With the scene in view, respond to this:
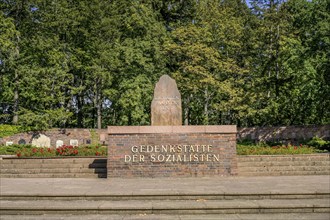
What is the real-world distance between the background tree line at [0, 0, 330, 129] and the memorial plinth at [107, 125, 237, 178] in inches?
684

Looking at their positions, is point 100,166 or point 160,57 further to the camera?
point 160,57

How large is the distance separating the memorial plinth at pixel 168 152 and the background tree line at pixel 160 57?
57.0 ft

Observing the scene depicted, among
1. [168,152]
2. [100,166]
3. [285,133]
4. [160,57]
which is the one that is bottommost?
[100,166]

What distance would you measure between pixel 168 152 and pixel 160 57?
21.3 metres

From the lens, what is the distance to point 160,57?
111 feet

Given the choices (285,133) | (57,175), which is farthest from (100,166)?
(285,133)

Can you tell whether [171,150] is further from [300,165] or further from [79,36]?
[79,36]

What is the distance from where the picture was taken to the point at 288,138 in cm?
2981

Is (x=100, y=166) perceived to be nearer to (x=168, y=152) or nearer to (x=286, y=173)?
(x=168, y=152)

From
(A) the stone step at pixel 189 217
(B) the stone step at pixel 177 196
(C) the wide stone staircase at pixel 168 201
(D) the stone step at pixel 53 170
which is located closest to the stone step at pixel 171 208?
(C) the wide stone staircase at pixel 168 201

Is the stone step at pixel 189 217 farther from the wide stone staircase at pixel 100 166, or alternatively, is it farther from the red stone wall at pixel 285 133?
the red stone wall at pixel 285 133

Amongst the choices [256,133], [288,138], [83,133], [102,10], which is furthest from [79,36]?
[288,138]

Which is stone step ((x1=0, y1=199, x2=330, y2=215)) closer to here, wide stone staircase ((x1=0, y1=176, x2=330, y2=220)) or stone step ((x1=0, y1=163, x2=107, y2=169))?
wide stone staircase ((x1=0, y1=176, x2=330, y2=220))


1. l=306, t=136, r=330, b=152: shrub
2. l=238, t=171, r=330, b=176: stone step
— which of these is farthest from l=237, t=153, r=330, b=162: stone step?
l=306, t=136, r=330, b=152: shrub
